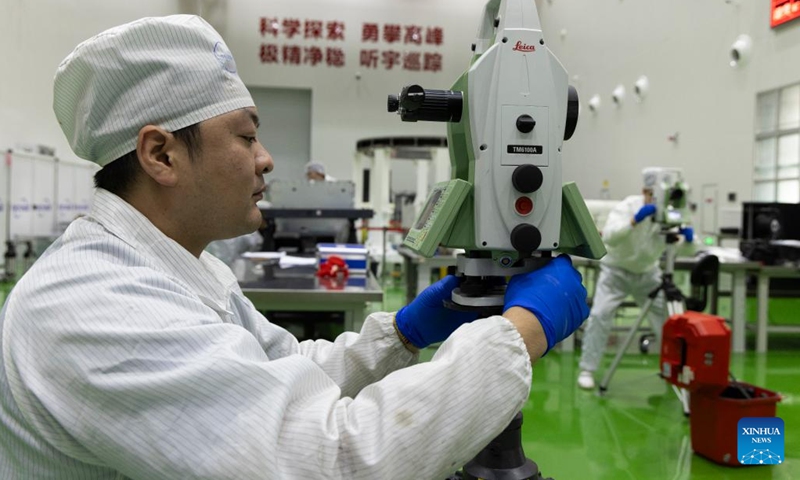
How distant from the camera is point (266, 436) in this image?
1.94 feet

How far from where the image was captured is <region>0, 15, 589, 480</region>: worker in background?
Result: 0.59 meters

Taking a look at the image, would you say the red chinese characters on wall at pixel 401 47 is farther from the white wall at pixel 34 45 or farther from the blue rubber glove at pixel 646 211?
the blue rubber glove at pixel 646 211

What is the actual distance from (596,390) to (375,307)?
255 centimetres

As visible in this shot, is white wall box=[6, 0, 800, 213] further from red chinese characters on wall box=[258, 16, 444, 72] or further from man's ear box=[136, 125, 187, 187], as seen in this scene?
man's ear box=[136, 125, 187, 187]

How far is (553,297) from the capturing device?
79cm

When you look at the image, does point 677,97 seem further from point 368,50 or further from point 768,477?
point 368,50

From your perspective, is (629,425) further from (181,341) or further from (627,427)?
(181,341)

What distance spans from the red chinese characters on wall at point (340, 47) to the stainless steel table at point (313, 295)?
8917 millimetres

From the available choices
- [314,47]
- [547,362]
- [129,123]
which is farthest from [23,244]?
[129,123]

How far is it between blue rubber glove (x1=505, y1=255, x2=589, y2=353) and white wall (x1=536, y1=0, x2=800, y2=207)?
3.14 metres

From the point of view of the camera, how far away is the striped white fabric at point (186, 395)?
59 cm

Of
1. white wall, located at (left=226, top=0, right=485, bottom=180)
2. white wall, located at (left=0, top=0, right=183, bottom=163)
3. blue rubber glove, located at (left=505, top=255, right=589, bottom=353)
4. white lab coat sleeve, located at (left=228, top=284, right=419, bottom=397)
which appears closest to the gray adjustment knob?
blue rubber glove, located at (left=505, top=255, right=589, bottom=353)

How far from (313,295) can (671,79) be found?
5.44m

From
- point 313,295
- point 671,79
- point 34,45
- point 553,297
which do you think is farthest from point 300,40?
point 553,297
